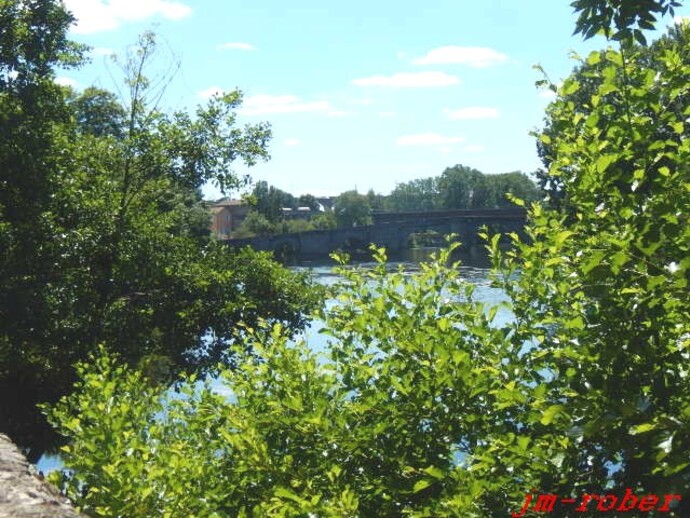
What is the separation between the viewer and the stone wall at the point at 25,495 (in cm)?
409

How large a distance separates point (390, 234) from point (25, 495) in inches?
3499

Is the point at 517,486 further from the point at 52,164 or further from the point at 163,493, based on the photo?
the point at 52,164

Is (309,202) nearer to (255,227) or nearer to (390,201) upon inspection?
(390,201)

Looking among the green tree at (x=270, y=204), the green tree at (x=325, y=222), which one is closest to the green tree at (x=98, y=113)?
the green tree at (x=270, y=204)

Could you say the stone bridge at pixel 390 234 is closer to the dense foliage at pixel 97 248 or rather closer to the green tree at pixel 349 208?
the green tree at pixel 349 208

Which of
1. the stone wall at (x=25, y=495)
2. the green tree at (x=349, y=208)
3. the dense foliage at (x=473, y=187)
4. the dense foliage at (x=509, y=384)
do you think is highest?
the dense foliage at (x=473, y=187)

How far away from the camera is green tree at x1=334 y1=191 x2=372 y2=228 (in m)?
131

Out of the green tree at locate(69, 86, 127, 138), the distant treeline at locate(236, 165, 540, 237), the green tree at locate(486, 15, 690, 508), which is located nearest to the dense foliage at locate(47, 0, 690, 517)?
the green tree at locate(486, 15, 690, 508)

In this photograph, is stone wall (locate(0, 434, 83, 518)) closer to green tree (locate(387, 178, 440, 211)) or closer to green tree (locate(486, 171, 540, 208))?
green tree (locate(486, 171, 540, 208))

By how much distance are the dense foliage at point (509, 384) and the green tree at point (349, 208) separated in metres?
123

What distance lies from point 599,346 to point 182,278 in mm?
10249

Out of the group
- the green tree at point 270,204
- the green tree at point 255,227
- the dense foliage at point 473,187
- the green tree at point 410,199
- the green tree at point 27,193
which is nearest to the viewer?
the green tree at point 27,193

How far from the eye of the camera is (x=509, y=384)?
338cm

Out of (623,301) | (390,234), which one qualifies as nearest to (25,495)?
(623,301)
